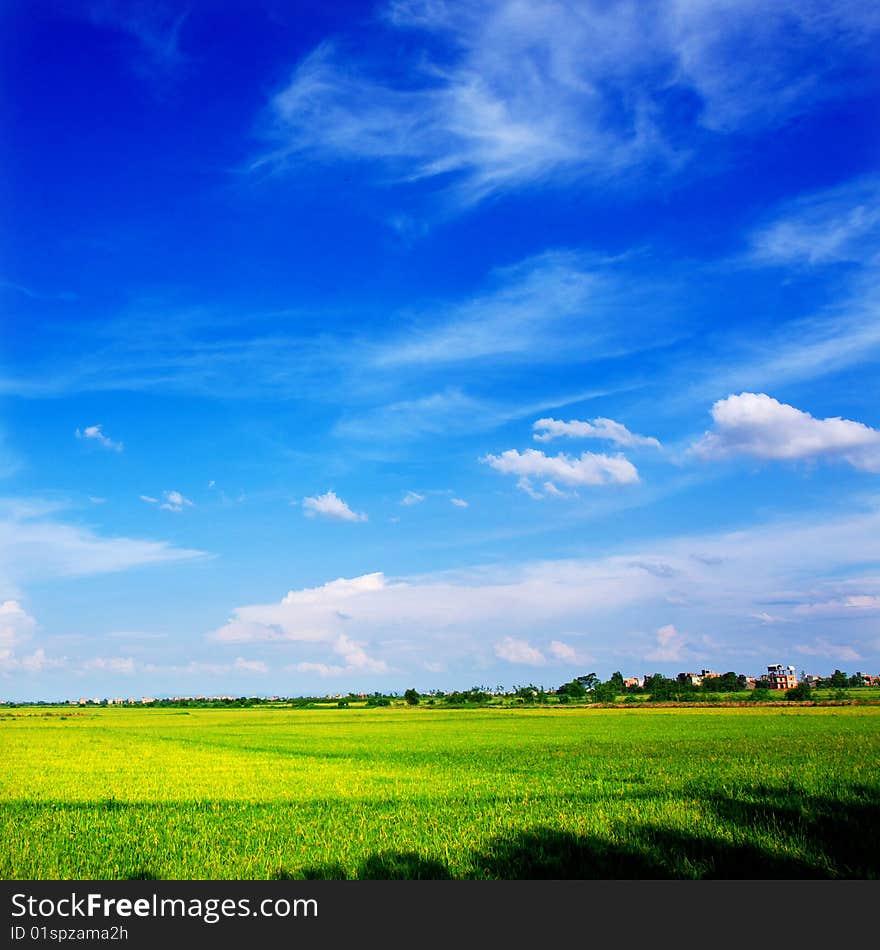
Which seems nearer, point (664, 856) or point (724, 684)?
point (664, 856)

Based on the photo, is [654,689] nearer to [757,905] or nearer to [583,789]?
[583,789]

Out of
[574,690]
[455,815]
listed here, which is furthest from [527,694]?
[455,815]

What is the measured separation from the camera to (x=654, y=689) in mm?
161125

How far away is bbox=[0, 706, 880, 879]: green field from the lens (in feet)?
36.8

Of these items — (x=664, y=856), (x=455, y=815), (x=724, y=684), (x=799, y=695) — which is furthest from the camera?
(x=724, y=684)

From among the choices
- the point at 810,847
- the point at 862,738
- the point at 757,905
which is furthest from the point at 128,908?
the point at 862,738

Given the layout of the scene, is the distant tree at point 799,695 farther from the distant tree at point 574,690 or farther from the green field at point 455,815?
the green field at point 455,815

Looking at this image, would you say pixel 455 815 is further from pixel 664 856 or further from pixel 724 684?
pixel 724 684

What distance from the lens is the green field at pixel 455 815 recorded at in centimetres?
1122

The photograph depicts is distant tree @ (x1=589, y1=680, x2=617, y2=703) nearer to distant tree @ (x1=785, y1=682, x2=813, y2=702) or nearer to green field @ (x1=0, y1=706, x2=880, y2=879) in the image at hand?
distant tree @ (x1=785, y1=682, x2=813, y2=702)

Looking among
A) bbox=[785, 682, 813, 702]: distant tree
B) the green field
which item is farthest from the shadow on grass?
bbox=[785, 682, 813, 702]: distant tree

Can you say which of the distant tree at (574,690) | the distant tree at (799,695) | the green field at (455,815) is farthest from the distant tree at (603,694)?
the green field at (455,815)

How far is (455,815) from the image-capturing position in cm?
1520

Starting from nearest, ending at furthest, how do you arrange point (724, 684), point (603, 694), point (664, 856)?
point (664, 856) < point (603, 694) < point (724, 684)
